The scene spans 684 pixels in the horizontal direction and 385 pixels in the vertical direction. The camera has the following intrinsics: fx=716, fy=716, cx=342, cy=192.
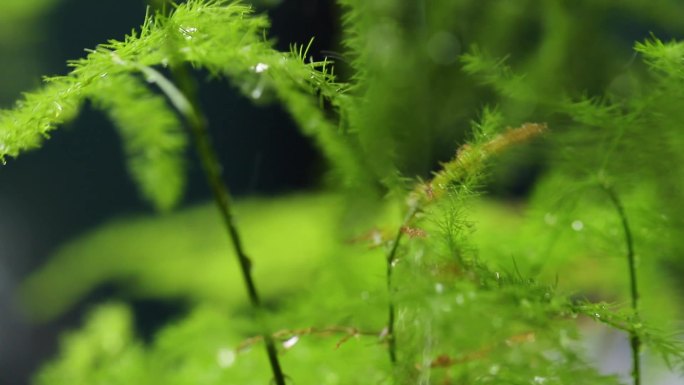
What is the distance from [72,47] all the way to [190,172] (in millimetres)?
482

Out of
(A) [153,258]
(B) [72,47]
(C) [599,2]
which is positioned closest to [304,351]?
(C) [599,2]

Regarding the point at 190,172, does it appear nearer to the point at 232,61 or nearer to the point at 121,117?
the point at 121,117

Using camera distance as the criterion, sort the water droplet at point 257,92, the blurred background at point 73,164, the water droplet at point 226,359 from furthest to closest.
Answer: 1. the blurred background at point 73,164
2. the water droplet at point 226,359
3. the water droplet at point 257,92

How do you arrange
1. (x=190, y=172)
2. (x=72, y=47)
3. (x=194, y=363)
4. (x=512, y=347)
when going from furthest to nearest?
1. (x=190, y=172)
2. (x=72, y=47)
3. (x=194, y=363)
4. (x=512, y=347)

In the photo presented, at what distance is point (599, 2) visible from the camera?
105cm

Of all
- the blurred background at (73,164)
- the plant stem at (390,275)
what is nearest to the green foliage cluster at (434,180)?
the plant stem at (390,275)

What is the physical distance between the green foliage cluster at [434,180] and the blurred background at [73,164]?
0.49 m

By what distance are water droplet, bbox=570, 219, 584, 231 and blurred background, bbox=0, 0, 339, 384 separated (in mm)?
837

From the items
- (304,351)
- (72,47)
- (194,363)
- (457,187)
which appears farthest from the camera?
(72,47)

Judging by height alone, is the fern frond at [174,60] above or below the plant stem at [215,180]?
above

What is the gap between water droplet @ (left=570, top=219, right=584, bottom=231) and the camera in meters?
0.71

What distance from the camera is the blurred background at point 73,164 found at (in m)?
1.72

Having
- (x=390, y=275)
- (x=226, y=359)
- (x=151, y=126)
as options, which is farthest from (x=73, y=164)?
(x=390, y=275)

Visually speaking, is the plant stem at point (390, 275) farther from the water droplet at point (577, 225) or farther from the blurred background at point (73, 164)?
the blurred background at point (73, 164)
